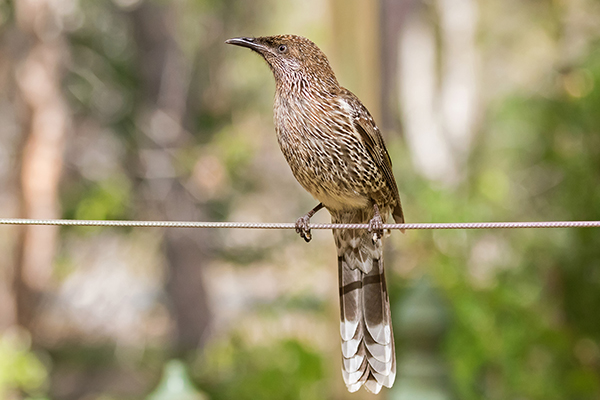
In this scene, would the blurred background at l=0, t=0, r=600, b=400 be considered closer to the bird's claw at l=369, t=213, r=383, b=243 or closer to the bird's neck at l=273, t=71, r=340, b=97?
the bird's neck at l=273, t=71, r=340, b=97

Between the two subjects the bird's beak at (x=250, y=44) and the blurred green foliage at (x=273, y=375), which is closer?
the bird's beak at (x=250, y=44)

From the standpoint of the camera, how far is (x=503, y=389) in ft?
16.6

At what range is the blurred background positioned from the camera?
501cm

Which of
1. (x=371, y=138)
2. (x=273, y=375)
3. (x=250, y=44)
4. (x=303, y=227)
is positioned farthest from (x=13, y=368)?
(x=371, y=138)

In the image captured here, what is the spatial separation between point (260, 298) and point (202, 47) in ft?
14.7

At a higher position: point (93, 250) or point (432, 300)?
point (93, 250)

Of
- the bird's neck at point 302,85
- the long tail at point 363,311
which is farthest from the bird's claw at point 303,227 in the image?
the bird's neck at point 302,85

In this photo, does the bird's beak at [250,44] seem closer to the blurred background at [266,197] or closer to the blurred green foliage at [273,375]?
the blurred background at [266,197]

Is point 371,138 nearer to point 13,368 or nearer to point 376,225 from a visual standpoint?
point 376,225

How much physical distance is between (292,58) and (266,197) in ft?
26.8

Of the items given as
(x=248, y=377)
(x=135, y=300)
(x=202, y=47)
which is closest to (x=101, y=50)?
(x=202, y=47)

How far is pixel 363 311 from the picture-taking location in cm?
298

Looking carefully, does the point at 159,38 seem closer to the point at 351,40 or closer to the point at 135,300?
the point at 135,300

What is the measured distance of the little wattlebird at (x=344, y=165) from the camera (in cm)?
278
